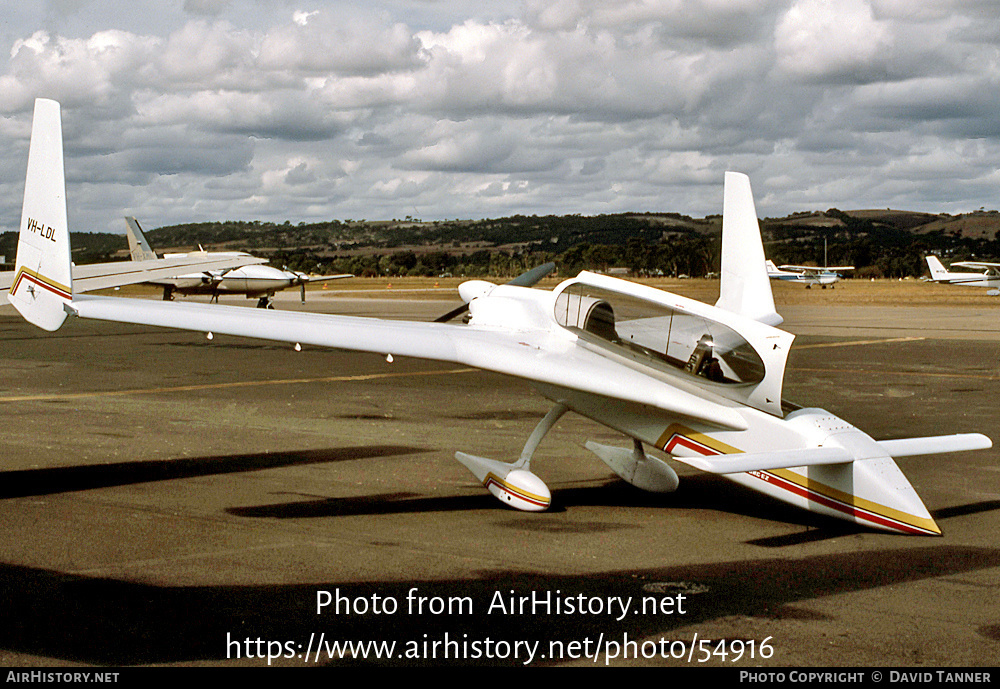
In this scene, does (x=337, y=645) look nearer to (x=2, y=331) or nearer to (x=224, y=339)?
(x=224, y=339)

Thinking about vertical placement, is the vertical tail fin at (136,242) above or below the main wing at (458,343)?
above

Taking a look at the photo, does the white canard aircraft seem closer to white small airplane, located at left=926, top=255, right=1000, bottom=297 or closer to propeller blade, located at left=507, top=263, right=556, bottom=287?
propeller blade, located at left=507, top=263, right=556, bottom=287

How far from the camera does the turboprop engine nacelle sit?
28.4 ft

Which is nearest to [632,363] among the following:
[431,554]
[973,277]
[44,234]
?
→ [431,554]

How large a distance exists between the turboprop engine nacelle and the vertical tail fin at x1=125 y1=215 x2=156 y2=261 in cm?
4640

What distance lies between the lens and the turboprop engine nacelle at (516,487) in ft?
28.4

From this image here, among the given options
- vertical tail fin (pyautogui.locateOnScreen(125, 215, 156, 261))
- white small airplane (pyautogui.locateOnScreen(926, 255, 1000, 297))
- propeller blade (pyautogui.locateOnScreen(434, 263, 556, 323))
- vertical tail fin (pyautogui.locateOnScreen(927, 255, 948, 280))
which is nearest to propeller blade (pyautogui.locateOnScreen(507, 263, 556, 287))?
propeller blade (pyautogui.locateOnScreen(434, 263, 556, 323))

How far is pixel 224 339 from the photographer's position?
30406 millimetres

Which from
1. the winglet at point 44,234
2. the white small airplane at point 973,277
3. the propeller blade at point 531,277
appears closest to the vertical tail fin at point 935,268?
the white small airplane at point 973,277

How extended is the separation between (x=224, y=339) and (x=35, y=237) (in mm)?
23034

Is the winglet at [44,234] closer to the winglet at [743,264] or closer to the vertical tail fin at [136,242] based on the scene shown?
the winglet at [743,264]

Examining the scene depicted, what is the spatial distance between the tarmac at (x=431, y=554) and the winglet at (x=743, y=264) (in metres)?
1.91

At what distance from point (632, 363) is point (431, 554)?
257 cm

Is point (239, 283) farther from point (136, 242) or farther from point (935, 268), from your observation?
point (935, 268)
